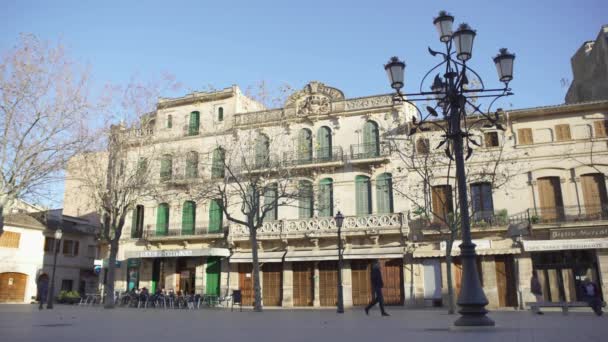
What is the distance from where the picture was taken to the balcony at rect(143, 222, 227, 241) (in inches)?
1131

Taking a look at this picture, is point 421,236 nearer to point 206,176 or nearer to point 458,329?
point 206,176

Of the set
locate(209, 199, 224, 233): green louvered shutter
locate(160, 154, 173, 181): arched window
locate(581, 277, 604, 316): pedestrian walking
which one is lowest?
locate(581, 277, 604, 316): pedestrian walking

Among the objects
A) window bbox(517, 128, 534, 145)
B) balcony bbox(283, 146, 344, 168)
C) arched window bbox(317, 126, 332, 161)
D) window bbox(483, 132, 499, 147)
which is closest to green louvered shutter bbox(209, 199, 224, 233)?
balcony bbox(283, 146, 344, 168)

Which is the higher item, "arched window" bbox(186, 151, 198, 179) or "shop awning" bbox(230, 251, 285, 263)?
"arched window" bbox(186, 151, 198, 179)

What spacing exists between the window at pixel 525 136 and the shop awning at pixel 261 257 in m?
13.3

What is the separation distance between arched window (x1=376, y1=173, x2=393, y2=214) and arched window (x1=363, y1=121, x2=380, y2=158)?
4.64 feet

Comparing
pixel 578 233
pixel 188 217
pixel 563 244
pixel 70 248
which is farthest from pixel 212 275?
pixel 578 233

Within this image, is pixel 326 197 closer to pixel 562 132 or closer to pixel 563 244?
pixel 563 244

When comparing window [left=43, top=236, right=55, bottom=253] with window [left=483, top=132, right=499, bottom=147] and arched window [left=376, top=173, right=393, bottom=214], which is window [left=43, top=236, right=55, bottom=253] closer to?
arched window [left=376, top=173, right=393, bottom=214]

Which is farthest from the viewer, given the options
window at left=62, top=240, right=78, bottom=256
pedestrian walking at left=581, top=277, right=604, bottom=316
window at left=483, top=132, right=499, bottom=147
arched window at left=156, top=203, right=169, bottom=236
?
window at left=62, top=240, right=78, bottom=256

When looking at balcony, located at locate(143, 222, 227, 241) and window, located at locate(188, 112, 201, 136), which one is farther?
window, located at locate(188, 112, 201, 136)

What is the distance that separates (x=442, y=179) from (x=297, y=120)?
8828mm

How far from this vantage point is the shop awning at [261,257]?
26.8m

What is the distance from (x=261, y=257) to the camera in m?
27.1
